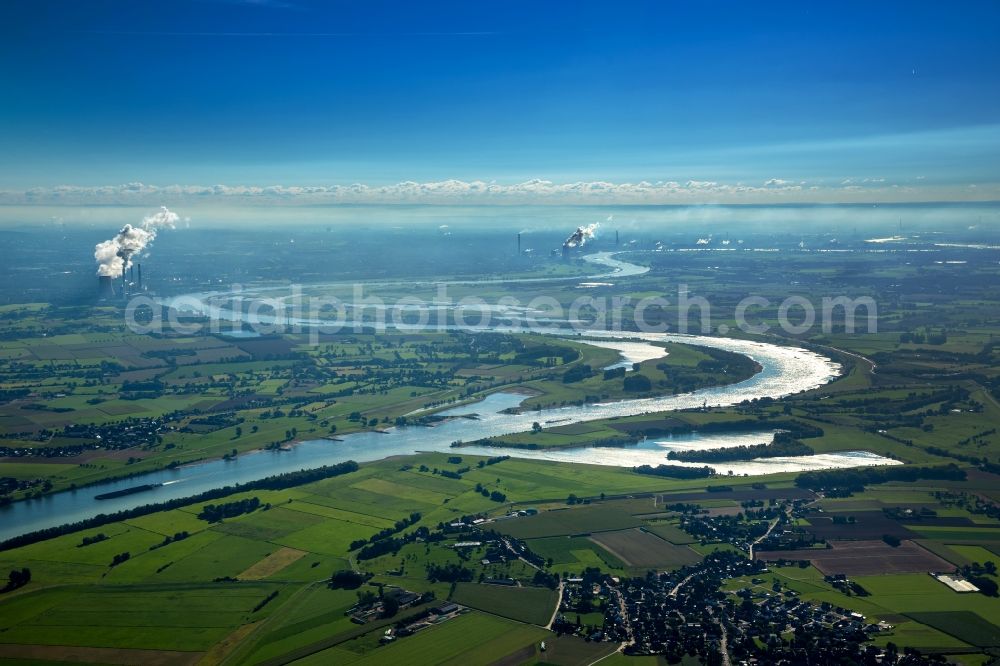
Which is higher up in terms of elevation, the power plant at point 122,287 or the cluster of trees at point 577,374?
the power plant at point 122,287

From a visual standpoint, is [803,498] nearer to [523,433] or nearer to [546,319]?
[523,433]

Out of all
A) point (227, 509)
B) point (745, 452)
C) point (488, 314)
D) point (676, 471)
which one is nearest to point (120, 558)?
point (227, 509)

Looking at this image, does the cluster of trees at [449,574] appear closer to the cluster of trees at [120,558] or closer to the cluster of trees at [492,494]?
the cluster of trees at [492,494]

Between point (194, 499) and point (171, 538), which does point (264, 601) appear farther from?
point (194, 499)

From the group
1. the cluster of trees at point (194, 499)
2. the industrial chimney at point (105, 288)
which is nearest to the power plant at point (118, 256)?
the industrial chimney at point (105, 288)

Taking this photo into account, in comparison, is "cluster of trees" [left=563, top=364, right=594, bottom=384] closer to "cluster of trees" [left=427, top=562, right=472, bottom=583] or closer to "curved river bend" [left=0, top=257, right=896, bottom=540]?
"curved river bend" [left=0, top=257, right=896, bottom=540]

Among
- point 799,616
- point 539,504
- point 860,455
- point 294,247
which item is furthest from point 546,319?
point 294,247
